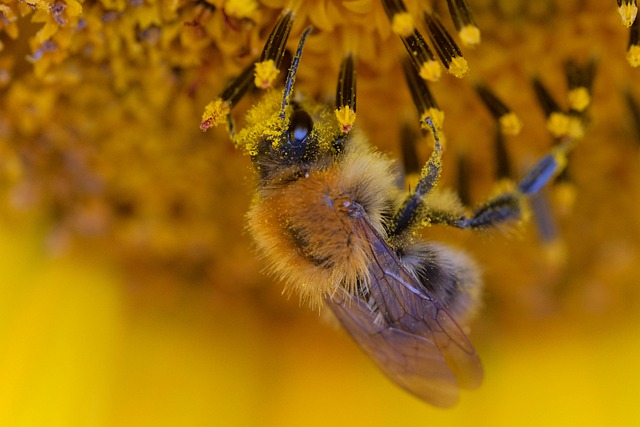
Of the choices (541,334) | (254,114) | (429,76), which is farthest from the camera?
(541,334)

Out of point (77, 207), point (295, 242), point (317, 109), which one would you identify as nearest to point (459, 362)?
point (295, 242)

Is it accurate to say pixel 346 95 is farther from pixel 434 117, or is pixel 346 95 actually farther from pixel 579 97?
pixel 579 97

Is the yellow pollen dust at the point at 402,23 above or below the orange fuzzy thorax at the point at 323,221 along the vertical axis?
above

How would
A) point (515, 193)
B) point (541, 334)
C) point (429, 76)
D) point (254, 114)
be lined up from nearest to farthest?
point (254, 114) < point (429, 76) < point (515, 193) < point (541, 334)

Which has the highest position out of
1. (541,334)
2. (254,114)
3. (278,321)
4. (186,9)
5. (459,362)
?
(186,9)

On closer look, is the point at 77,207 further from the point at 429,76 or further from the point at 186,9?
the point at 429,76

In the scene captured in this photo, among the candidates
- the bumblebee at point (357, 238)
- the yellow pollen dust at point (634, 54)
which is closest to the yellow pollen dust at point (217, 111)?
the bumblebee at point (357, 238)

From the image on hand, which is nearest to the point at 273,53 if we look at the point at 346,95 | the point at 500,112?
the point at 346,95

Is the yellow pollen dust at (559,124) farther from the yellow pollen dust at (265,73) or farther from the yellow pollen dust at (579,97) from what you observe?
the yellow pollen dust at (265,73)
